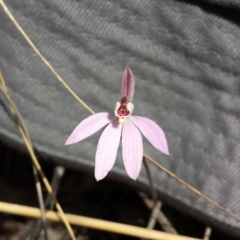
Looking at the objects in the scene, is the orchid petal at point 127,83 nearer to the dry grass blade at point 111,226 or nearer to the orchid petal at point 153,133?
the orchid petal at point 153,133

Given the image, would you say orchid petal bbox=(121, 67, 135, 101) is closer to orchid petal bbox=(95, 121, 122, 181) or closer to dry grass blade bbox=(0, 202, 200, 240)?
orchid petal bbox=(95, 121, 122, 181)

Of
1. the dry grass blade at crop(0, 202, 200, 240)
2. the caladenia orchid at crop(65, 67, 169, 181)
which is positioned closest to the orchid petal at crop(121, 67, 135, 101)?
the caladenia orchid at crop(65, 67, 169, 181)

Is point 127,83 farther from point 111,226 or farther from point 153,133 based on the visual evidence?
point 111,226

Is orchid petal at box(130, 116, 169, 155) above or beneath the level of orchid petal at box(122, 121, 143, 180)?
above

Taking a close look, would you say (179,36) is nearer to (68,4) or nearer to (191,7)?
(191,7)

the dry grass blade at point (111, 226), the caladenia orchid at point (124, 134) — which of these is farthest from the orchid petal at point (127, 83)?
the dry grass blade at point (111, 226)
